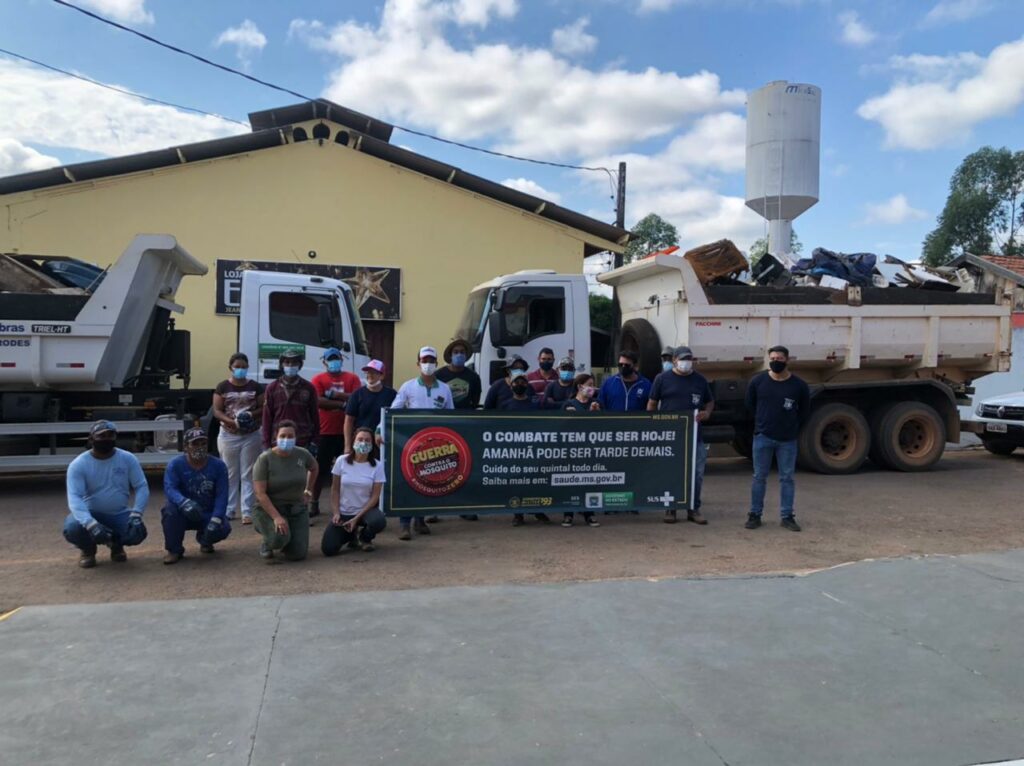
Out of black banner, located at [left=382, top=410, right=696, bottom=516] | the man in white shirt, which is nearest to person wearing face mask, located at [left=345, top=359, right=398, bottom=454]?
the man in white shirt

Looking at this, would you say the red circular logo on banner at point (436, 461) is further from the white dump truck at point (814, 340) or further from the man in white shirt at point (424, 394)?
the white dump truck at point (814, 340)

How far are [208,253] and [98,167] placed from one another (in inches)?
97.0

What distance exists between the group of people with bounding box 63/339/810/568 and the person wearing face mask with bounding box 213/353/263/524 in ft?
0.03

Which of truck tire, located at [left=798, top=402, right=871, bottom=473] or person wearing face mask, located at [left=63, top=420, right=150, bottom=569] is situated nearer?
person wearing face mask, located at [left=63, top=420, right=150, bottom=569]

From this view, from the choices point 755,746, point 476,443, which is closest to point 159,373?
point 476,443

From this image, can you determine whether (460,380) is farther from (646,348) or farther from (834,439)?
(834,439)

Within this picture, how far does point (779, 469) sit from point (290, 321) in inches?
229

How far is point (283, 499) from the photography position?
6434 millimetres

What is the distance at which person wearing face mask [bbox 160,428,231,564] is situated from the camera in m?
6.36

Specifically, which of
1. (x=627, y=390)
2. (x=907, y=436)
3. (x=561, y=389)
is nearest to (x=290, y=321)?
(x=561, y=389)

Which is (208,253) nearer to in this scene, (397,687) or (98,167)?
(98,167)

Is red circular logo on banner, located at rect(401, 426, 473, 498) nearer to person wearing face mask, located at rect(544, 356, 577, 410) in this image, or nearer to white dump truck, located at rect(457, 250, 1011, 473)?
person wearing face mask, located at rect(544, 356, 577, 410)

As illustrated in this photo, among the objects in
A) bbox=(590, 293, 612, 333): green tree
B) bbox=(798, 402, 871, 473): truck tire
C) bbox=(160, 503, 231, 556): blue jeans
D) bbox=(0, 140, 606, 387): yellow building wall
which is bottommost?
bbox=(160, 503, 231, 556): blue jeans

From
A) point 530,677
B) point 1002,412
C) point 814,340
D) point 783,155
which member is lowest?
point 530,677
